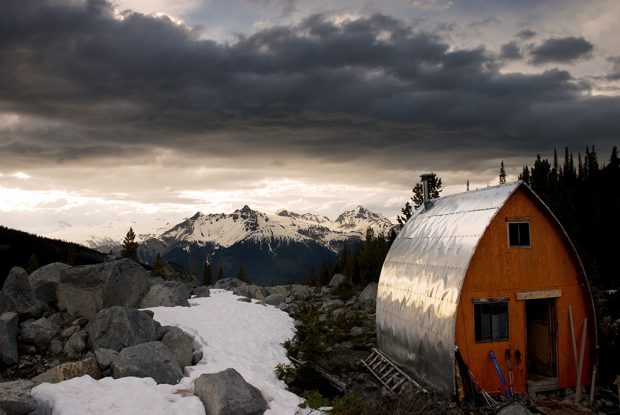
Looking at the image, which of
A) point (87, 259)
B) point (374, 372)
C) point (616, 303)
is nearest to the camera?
point (374, 372)

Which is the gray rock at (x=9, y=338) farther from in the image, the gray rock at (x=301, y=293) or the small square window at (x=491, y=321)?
the gray rock at (x=301, y=293)

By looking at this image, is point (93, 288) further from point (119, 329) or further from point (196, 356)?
point (196, 356)

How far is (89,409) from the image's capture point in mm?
12664

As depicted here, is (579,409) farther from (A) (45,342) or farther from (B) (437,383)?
(A) (45,342)

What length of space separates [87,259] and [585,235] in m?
67.4

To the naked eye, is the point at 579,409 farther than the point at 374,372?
No

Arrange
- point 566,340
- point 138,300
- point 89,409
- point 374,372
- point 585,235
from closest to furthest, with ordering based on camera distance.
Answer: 1. point 89,409
2. point 566,340
3. point 374,372
4. point 138,300
5. point 585,235

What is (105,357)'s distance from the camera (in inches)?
599

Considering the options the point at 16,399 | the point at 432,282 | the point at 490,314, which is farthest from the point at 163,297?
the point at 490,314

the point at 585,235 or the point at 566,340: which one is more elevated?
the point at 585,235

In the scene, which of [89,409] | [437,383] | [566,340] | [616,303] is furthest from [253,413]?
[616,303]

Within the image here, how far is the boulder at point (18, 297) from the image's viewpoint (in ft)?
59.3

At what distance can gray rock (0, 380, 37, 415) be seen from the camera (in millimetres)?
11078

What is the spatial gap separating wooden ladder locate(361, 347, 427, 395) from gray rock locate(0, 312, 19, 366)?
11995 mm
